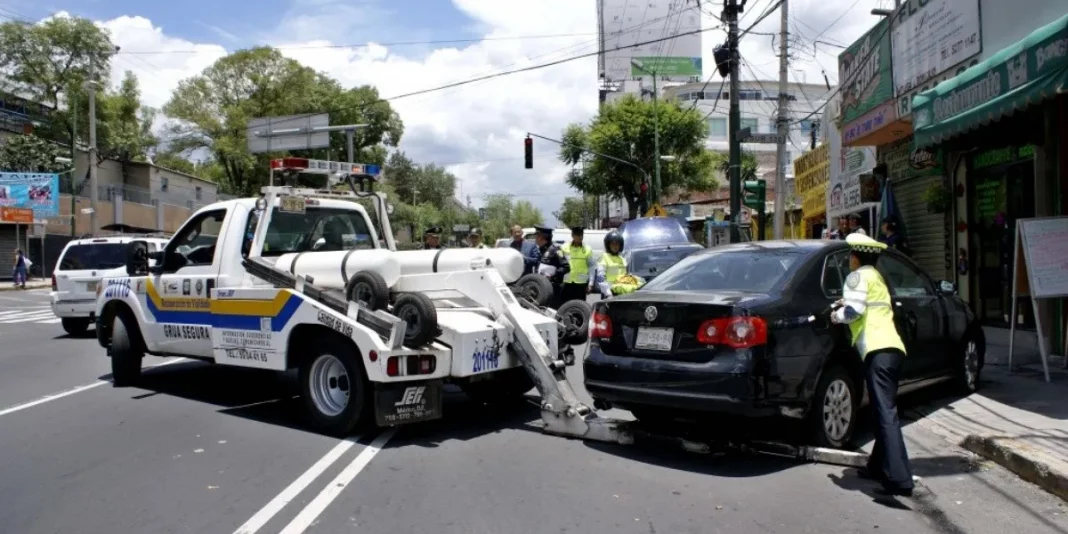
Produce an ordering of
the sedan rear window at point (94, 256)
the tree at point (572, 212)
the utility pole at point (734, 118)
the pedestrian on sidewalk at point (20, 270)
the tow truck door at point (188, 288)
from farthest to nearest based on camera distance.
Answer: the tree at point (572, 212)
the pedestrian on sidewalk at point (20, 270)
the utility pole at point (734, 118)
the sedan rear window at point (94, 256)
the tow truck door at point (188, 288)

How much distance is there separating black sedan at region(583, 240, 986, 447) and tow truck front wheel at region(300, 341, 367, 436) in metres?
1.81

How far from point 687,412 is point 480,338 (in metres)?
1.67

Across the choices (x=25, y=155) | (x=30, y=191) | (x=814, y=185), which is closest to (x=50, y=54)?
(x=25, y=155)

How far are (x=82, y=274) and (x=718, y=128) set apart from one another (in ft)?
217

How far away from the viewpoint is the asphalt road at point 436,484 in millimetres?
4590

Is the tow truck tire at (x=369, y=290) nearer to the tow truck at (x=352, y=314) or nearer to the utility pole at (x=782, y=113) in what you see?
the tow truck at (x=352, y=314)

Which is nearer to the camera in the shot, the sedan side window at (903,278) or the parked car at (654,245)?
the sedan side window at (903,278)

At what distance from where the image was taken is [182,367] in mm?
10758

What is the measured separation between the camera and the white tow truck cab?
615cm

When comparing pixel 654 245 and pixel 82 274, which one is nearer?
pixel 82 274

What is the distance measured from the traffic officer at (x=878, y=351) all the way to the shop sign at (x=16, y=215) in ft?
125

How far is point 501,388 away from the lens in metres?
7.67

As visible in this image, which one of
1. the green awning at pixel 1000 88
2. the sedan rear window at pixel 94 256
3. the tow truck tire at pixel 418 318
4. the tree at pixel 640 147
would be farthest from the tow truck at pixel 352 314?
the tree at pixel 640 147

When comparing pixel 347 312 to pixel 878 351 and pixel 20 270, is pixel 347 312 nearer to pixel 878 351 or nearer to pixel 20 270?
pixel 878 351
